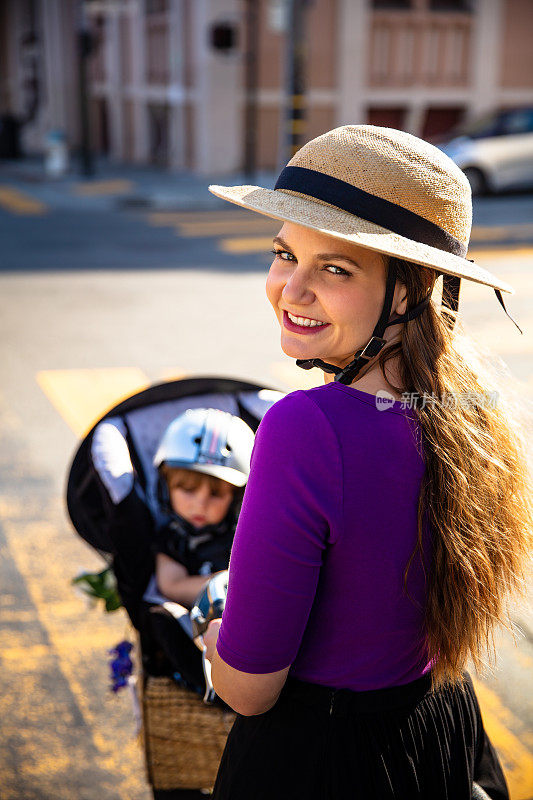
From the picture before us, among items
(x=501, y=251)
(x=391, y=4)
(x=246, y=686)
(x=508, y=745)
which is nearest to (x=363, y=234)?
(x=246, y=686)

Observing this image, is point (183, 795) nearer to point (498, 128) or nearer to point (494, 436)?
point (494, 436)

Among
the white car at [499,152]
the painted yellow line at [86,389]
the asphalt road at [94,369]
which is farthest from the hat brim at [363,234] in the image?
the white car at [499,152]

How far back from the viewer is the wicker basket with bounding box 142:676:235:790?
8.24 ft

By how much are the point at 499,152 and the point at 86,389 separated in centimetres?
1263

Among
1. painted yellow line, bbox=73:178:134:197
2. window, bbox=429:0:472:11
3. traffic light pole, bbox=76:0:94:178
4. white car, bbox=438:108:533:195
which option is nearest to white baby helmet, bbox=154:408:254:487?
white car, bbox=438:108:533:195

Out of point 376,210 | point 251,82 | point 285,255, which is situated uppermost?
point 376,210

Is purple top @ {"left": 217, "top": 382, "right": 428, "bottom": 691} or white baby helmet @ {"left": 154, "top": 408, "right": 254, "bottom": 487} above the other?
purple top @ {"left": 217, "top": 382, "right": 428, "bottom": 691}

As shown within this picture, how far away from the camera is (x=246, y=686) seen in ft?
5.16

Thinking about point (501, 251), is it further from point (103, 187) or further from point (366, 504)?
point (366, 504)

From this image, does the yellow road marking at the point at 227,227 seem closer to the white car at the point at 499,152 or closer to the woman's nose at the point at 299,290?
the white car at the point at 499,152

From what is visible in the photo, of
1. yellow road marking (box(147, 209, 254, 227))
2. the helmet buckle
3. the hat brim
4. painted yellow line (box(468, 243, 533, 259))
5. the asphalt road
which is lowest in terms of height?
yellow road marking (box(147, 209, 254, 227))

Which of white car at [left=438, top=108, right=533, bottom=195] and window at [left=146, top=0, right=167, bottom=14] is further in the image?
window at [left=146, top=0, right=167, bottom=14]

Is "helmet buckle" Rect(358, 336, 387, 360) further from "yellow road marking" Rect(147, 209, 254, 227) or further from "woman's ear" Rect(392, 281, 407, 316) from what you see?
"yellow road marking" Rect(147, 209, 254, 227)

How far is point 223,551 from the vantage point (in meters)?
3.20
